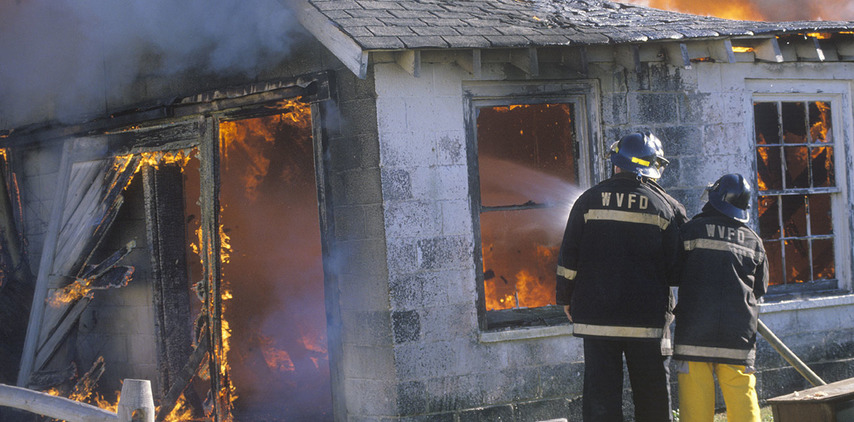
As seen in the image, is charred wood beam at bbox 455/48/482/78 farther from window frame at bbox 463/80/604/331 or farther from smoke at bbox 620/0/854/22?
smoke at bbox 620/0/854/22

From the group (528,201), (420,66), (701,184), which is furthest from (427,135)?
(701,184)

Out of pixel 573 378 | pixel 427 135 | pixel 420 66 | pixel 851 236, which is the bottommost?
pixel 573 378

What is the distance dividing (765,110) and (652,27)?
6.17ft

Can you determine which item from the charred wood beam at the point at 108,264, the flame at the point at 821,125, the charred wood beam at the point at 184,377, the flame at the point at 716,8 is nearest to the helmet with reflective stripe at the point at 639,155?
the flame at the point at 821,125

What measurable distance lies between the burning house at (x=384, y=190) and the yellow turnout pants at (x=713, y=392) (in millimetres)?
1661

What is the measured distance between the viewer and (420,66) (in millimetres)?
6191

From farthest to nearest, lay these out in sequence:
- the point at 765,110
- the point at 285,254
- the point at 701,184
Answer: the point at 285,254, the point at 765,110, the point at 701,184

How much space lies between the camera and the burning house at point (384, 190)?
6.30 meters

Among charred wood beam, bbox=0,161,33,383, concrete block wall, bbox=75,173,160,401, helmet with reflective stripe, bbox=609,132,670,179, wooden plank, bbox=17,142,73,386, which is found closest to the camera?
helmet with reflective stripe, bbox=609,132,670,179

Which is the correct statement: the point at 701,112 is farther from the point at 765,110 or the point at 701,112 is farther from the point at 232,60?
the point at 232,60

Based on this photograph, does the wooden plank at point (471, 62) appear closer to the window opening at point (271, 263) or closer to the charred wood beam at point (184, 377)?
the window opening at point (271, 263)

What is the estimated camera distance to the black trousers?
16.3ft

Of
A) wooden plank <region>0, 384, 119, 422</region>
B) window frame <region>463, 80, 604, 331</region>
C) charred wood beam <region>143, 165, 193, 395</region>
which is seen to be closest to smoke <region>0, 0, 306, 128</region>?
charred wood beam <region>143, 165, 193, 395</region>

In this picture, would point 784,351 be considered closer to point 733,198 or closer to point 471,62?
point 733,198
